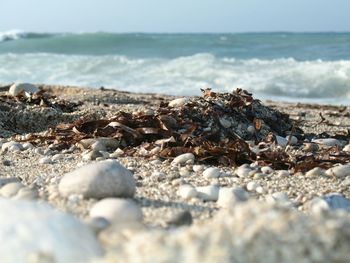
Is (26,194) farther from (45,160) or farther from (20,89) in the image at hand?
(20,89)

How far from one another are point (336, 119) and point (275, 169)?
3.05 m

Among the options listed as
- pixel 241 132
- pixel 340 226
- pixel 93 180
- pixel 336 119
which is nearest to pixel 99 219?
pixel 93 180

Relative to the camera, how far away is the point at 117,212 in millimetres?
1642

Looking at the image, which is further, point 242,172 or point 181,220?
point 242,172

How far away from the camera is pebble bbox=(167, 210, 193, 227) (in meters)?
1.70

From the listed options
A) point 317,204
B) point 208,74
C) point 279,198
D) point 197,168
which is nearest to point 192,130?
point 197,168

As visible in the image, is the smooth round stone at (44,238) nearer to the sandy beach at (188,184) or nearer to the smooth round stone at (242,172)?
the sandy beach at (188,184)

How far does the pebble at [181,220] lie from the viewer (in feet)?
5.58

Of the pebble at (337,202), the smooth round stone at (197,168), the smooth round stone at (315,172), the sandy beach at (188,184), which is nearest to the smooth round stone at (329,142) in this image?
the sandy beach at (188,184)

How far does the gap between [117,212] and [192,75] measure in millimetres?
11796

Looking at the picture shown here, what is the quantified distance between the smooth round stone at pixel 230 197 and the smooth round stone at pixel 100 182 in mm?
335

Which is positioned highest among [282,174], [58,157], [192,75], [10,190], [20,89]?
[10,190]

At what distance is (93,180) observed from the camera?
192 cm

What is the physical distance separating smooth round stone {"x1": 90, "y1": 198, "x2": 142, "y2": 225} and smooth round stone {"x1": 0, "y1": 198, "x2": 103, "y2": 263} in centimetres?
Result: 22
